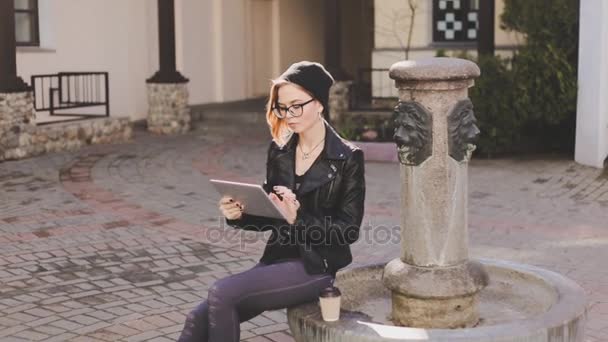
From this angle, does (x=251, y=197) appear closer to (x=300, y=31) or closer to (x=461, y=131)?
(x=461, y=131)

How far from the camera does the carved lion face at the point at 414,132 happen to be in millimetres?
4410

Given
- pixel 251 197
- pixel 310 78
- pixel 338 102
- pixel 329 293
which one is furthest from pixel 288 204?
pixel 338 102

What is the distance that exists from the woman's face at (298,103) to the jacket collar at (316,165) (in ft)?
0.42

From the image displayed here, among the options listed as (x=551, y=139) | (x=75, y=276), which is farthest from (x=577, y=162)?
(x=75, y=276)

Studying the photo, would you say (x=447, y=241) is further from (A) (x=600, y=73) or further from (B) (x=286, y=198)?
(A) (x=600, y=73)

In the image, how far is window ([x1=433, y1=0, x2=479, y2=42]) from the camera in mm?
15962

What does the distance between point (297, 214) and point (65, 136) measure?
405 inches

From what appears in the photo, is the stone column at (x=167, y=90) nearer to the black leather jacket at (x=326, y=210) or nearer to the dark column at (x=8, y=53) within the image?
the dark column at (x=8, y=53)

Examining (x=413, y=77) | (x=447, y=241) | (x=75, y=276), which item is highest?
(x=413, y=77)

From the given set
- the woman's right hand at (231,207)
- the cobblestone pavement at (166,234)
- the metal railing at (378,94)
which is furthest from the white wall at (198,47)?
the woman's right hand at (231,207)

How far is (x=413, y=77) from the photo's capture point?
4363 mm

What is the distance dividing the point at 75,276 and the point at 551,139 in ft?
26.5

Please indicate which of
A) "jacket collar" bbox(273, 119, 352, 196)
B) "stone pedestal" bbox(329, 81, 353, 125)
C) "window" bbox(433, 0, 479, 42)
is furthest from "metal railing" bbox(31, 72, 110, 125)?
"jacket collar" bbox(273, 119, 352, 196)

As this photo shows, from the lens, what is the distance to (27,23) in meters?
15.2
